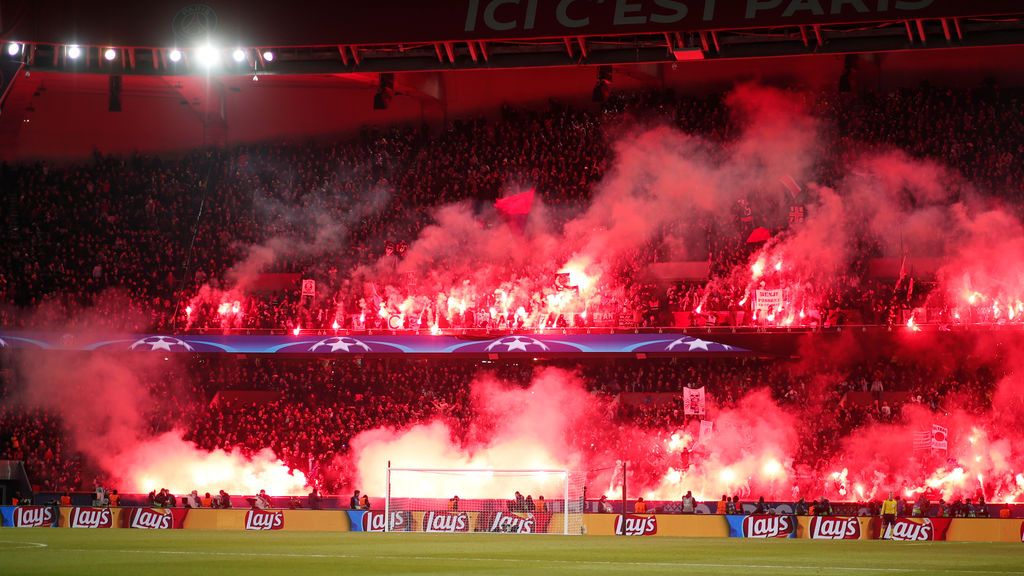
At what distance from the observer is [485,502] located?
1182 inches

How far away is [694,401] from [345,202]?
13.5 m

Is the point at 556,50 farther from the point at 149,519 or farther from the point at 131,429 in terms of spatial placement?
the point at 149,519

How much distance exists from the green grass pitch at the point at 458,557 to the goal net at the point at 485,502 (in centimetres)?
677

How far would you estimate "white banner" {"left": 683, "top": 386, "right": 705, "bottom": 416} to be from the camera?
3197cm

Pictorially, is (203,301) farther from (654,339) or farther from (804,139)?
(804,139)

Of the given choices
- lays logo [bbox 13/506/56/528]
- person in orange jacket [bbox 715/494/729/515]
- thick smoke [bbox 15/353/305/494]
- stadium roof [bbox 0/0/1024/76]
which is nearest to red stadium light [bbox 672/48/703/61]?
stadium roof [bbox 0/0/1024/76]

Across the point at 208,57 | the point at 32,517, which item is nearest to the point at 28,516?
the point at 32,517

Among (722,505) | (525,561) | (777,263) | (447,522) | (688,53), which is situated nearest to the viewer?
(525,561)

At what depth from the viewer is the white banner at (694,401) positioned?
105 ft

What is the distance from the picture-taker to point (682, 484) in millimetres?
32594

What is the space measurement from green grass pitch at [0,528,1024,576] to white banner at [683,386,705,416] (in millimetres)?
11154

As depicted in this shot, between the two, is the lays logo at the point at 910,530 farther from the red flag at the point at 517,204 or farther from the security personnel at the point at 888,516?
the red flag at the point at 517,204

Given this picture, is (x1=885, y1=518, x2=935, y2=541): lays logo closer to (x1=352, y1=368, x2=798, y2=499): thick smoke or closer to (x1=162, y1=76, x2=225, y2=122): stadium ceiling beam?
(x1=352, y1=368, x2=798, y2=499): thick smoke

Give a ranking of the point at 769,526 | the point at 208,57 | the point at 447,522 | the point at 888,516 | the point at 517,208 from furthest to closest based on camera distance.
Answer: the point at 517,208, the point at 208,57, the point at 447,522, the point at 769,526, the point at 888,516
